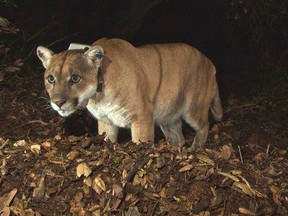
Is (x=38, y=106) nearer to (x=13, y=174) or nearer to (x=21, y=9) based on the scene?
(x=21, y=9)

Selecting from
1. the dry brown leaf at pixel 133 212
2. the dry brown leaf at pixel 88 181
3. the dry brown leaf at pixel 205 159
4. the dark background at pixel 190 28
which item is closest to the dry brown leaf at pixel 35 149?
the dry brown leaf at pixel 88 181

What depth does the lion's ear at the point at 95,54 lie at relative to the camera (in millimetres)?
5250

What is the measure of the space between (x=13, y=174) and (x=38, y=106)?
10.3ft

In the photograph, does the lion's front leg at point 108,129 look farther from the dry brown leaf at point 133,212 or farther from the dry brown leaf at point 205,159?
the dry brown leaf at point 133,212

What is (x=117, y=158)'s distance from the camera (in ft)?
14.4

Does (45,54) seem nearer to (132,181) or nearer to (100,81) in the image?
(100,81)

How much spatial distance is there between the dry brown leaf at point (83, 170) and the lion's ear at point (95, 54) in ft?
4.35

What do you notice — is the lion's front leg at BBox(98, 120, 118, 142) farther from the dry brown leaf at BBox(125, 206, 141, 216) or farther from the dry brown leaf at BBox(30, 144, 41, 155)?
the dry brown leaf at BBox(125, 206, 141, 216)

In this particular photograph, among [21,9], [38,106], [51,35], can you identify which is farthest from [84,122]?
[21,9]

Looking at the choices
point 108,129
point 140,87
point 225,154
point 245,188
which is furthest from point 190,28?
point 245,188

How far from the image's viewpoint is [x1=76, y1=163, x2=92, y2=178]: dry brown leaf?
166 inches

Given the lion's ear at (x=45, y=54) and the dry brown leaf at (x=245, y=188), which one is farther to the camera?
the lion's ear at (x=45, y=54)

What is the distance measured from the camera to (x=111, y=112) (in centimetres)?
565

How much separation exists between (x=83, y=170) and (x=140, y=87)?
167 centimetres
